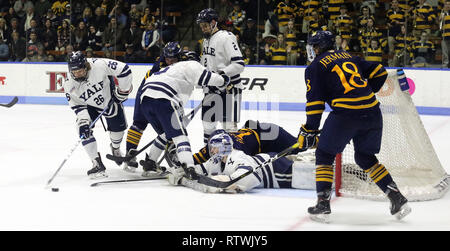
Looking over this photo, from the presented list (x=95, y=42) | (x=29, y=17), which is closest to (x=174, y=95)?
(x=95, y=42)

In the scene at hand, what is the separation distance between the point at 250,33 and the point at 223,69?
5.77 meters

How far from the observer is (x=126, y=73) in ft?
17.5

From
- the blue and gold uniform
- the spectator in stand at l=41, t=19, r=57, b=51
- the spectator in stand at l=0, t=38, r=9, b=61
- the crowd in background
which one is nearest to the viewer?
the blue and gold uniform

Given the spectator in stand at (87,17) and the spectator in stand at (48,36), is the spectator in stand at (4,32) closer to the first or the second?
the spectator in stand at (48,36)

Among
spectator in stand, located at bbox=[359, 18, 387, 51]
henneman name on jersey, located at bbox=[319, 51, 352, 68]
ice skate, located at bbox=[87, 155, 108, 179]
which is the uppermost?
spectator in stand, located at bbox=[359, 18, 387, 51]

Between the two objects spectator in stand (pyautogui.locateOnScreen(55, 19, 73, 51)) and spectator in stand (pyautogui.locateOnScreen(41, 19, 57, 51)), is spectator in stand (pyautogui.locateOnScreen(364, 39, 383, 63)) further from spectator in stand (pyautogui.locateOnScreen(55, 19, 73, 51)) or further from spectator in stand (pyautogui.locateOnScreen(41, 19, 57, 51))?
spectator in stand (pyautogui.locateOnScreen(41, 19, 57, 51))

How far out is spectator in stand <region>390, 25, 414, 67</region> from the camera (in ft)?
33.2

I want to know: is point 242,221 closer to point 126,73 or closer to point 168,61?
A: point 168,61

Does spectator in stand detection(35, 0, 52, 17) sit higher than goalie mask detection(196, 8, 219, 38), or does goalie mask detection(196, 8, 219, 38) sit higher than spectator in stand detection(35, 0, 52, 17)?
spectator in stand detection(35, 0, 52, 17)

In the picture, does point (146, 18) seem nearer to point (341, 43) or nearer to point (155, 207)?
point (341, 43)

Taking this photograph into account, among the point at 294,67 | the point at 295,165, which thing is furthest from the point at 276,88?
the point at 295,165

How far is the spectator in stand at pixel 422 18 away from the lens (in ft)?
33.3

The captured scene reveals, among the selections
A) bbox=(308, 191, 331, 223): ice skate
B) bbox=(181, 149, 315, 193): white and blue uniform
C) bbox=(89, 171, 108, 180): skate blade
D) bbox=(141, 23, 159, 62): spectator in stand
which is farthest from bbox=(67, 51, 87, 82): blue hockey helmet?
bbox=(141, 23, 159, 62): spectator in stand

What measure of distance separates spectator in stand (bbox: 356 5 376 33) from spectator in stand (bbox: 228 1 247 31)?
6.29 ft
